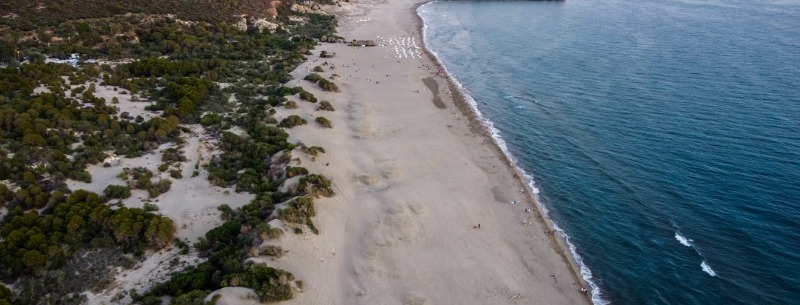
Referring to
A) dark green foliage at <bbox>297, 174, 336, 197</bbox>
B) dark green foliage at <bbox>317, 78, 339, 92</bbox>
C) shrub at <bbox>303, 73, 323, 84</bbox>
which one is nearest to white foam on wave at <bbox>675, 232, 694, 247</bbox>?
dark green foliage at <bbox>297, 174, 336, 197</bbox>

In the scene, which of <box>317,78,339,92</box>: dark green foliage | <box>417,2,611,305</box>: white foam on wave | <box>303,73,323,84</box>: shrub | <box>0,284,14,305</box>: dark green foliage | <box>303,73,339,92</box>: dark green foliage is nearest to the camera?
<box>0,284,14,305</box>: dark green foliage

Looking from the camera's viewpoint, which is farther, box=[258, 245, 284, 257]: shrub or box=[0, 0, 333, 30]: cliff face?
box=[0, 0, 333, 30]: cliff face

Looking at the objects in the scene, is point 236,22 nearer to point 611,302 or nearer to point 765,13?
point 611,302

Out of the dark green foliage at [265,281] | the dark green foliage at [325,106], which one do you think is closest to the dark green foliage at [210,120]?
the dark green foliage at [325,106]

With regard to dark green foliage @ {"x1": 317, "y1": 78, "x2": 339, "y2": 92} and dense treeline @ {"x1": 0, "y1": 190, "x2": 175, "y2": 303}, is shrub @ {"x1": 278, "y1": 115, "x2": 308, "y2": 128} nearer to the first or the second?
dark green foliage @ {"x1": 317, "y1": 78, "x2": 339, "y2": 92}

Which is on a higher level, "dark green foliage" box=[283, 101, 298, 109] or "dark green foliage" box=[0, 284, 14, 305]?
"dark green foliage" box=[283, 101, 298, 109]

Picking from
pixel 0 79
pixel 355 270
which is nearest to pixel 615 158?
pixel 355 270

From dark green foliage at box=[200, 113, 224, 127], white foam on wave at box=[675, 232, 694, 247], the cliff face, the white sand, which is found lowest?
white foam on wave at box=[675, 232, 694, 247]
